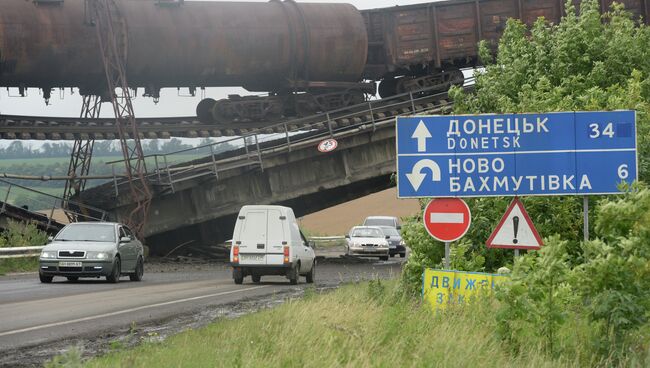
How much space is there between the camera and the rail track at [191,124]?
36.3 m

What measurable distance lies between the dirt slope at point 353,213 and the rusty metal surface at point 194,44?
1982 inches

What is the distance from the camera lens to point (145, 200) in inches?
1505

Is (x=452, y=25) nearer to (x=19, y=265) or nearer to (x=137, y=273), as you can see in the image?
(x=19, y=265)

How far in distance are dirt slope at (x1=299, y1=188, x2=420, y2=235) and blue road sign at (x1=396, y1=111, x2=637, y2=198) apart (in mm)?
75149

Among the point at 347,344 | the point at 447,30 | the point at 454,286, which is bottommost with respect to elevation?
the point at 347,344

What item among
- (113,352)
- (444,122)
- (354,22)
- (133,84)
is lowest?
(113,352)

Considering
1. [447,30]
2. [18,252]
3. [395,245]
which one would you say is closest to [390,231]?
[395,245]

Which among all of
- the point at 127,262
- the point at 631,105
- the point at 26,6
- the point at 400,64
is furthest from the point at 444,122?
the point at 400,64

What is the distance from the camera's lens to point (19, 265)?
1292 inches

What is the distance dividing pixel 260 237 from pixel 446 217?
495 inches

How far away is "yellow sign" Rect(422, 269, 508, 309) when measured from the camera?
14164 millimetres

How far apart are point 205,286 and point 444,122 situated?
11.6 metres

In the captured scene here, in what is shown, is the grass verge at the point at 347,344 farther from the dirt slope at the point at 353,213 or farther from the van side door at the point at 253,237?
the dirt slope at the point at 353,213

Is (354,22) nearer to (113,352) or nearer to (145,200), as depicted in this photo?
(145,200)
